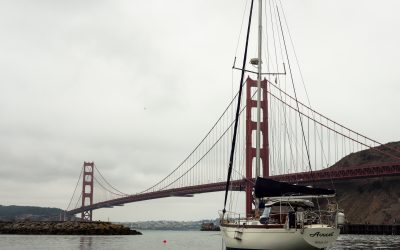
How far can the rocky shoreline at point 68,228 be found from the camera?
80062 millimetres

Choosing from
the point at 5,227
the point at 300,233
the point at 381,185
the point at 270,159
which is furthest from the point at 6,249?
the point at 381,185

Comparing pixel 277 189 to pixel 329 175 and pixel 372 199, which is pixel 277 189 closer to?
pixel 329 175

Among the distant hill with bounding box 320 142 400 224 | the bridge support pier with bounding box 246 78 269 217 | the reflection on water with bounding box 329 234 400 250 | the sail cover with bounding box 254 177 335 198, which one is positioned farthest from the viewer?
the distant hill with bounding box 320 142 400 224

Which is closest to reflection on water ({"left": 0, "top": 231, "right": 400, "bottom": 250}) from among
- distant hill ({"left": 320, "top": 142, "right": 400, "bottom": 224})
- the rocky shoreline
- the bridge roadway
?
the bridge roadway

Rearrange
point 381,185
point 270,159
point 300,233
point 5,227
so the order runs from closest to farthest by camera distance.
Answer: point 300,233 → point 270,159 → point 5,227 → point 381,185

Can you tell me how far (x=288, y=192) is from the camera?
88.7 ft

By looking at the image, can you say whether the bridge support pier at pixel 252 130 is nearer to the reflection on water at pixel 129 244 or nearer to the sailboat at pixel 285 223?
the reflection on water at pixel 129 244

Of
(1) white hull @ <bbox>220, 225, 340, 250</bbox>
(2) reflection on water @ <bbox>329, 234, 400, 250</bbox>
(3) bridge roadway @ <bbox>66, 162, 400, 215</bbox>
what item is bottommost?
(2) reflection on water @ <bbox>329, 234, 400, 250</bbox>

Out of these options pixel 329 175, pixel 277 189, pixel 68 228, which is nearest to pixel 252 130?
pixel 329 175

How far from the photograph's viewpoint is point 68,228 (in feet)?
268

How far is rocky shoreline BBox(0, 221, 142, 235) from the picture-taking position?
263 feet

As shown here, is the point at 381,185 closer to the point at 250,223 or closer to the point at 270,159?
the point at 270,159

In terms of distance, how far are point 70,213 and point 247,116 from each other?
3232 inches

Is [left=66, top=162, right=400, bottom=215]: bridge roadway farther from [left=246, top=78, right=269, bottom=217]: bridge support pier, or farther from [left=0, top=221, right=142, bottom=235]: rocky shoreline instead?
[left=0, top=221, right=142, bottom=235]: rocky shoreline
